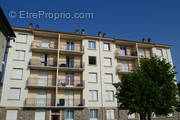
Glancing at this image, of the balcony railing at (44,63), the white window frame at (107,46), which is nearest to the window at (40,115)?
the balcony railing at (44,63)

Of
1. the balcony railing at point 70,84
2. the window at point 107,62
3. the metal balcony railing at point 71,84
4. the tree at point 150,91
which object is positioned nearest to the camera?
the tree at point 150,91

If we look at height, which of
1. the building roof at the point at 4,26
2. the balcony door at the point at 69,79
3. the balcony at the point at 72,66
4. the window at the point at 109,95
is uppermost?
the balcony at the point at 72,66

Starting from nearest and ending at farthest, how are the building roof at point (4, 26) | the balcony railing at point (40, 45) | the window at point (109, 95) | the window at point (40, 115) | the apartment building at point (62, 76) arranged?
1. the building roof at point (4, 26)
2. the window at point (40, 115)
3. the apartment building at point (62, 76)
4. the balcony railing at point (40, 45)
5. the window at point (109, 95)

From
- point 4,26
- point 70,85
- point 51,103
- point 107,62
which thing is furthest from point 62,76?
point 4,26

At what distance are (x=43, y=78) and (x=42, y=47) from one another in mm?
4583

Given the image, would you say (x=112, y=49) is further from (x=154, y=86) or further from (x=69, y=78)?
(x=154, y=86)

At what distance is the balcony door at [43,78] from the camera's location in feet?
73.5

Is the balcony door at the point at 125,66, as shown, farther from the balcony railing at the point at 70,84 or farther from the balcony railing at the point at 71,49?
the balcony railing at the point at 70,84

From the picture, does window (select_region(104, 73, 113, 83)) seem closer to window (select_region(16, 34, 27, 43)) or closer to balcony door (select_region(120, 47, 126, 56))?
balcony door (select_region(120, 47, 126, 56))

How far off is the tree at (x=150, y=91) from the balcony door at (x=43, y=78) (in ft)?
37.4

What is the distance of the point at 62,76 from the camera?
78.1 feet

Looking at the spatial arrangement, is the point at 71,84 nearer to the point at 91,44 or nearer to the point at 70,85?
the point at 70,85

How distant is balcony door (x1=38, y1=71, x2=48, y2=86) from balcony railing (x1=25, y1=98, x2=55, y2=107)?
2.18 meters

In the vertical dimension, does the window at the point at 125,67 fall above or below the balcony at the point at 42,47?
below
